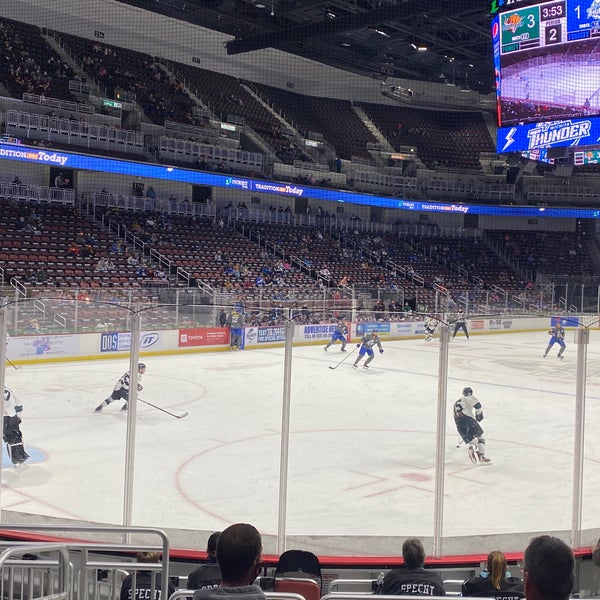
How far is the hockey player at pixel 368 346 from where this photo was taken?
7.94 metres

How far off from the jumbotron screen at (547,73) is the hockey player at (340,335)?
920cm

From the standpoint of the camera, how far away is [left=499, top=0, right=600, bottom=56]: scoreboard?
14.7 meters

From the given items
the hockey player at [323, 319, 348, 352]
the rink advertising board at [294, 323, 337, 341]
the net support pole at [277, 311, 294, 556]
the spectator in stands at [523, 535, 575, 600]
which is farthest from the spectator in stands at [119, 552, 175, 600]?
the hockey player at [323, 319, 348, 352]

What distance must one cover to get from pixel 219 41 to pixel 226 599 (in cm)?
3578

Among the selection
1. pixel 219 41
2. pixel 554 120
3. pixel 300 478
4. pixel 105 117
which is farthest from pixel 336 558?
pixel 219 41

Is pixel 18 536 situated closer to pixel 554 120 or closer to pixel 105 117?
pixel 554 120

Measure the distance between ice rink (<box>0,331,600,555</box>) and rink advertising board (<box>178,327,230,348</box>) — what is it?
0.98m

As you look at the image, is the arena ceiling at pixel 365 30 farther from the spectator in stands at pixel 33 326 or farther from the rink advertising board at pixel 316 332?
the rink advertising board at pixel 316 332

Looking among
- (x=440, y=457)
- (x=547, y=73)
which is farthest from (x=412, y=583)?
(x=547, y=73)

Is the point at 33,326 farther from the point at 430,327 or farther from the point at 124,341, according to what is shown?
the point at 430,327

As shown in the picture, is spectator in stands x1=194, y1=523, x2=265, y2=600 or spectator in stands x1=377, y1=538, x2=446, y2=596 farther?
spectator in stands x1=377, y1=538, x2=446, y2=596

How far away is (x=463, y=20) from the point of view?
99.1 feet

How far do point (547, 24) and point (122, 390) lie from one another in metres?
12.3

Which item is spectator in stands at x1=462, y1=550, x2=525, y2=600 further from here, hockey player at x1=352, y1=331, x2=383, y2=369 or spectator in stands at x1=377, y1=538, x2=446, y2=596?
hockey player at x1=352, y1=331, x2=383, y2=369
